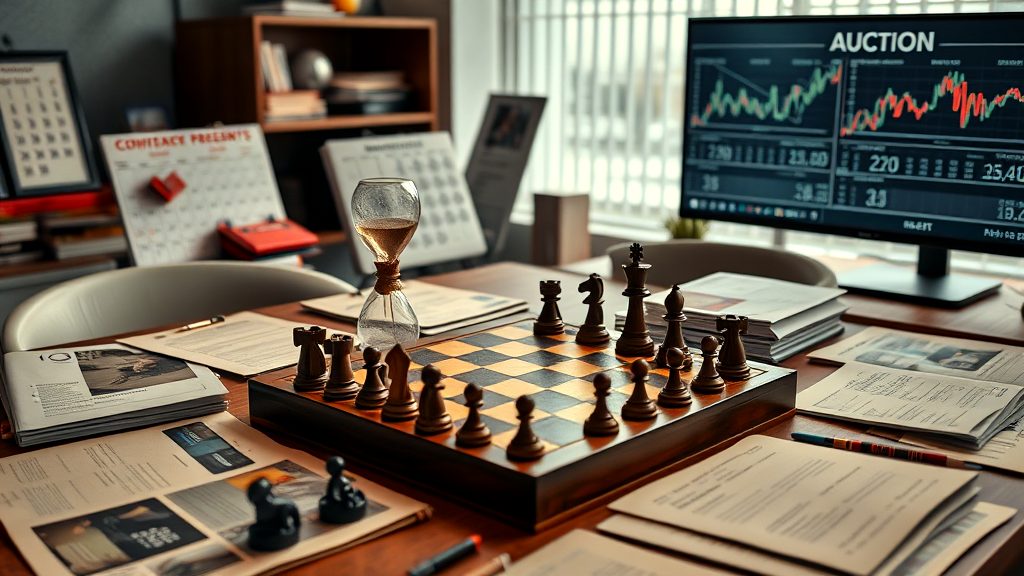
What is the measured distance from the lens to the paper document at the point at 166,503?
84 cm

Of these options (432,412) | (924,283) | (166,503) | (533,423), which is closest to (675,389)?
(533,423)

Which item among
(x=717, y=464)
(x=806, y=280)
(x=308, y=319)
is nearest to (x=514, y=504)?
(x=717, y=464)

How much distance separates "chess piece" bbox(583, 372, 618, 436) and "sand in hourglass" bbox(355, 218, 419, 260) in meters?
0.38

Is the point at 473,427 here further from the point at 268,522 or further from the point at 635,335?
the point at 635,335

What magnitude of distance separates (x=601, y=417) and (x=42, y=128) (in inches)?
102

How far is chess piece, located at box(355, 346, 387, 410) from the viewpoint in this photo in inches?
42.2

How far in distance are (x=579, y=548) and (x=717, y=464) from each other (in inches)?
9.4

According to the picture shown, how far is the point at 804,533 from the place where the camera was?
87cm

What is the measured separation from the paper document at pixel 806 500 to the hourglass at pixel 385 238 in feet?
1.52

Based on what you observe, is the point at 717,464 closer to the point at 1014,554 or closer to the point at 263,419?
the point at 1014,554

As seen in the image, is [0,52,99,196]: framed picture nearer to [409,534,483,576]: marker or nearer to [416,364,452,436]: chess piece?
[416,364,452,436]: chess piece

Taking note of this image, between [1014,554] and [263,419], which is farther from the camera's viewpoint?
[263,419]

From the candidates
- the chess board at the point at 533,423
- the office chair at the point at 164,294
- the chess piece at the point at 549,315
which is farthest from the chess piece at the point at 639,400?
the office chair at the point at 164,294

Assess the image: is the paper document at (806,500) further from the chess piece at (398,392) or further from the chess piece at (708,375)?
the chess piece at (398,392)
